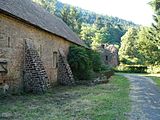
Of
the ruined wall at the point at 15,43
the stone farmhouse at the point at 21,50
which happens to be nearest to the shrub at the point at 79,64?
the stone farmhouse at the point at 21,50

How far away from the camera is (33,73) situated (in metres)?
19.5

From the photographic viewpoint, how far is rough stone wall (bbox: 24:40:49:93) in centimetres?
1933

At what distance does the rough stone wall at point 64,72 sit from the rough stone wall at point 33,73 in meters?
6.99

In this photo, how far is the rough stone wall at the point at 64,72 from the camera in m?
26.8

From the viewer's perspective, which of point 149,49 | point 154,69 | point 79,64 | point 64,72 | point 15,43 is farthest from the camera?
point 154,69

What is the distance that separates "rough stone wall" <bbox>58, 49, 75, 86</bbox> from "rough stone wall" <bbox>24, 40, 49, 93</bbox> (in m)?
6.99

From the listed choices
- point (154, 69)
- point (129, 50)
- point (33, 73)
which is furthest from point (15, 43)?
point (129, 50)

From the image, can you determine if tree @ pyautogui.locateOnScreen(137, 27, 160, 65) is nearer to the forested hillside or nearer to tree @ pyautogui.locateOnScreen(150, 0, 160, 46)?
tree @ pyautogui.locateOnScreen(150, 0, 160, 46)

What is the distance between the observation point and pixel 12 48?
18.2 metres

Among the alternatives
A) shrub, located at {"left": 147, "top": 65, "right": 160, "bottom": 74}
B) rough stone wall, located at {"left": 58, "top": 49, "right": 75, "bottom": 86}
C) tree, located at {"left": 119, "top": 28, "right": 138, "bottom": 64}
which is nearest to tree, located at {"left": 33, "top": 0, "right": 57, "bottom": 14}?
tree, located at {"left": 119, "top": 28, "right": 138, "bottom": 64}

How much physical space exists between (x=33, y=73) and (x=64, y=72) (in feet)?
25.8

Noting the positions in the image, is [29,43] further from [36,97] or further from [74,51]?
[74,51]

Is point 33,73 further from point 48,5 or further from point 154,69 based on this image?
point 48,5

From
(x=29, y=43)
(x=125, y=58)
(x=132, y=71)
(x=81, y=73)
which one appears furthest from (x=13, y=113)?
(x=125, y=58)
